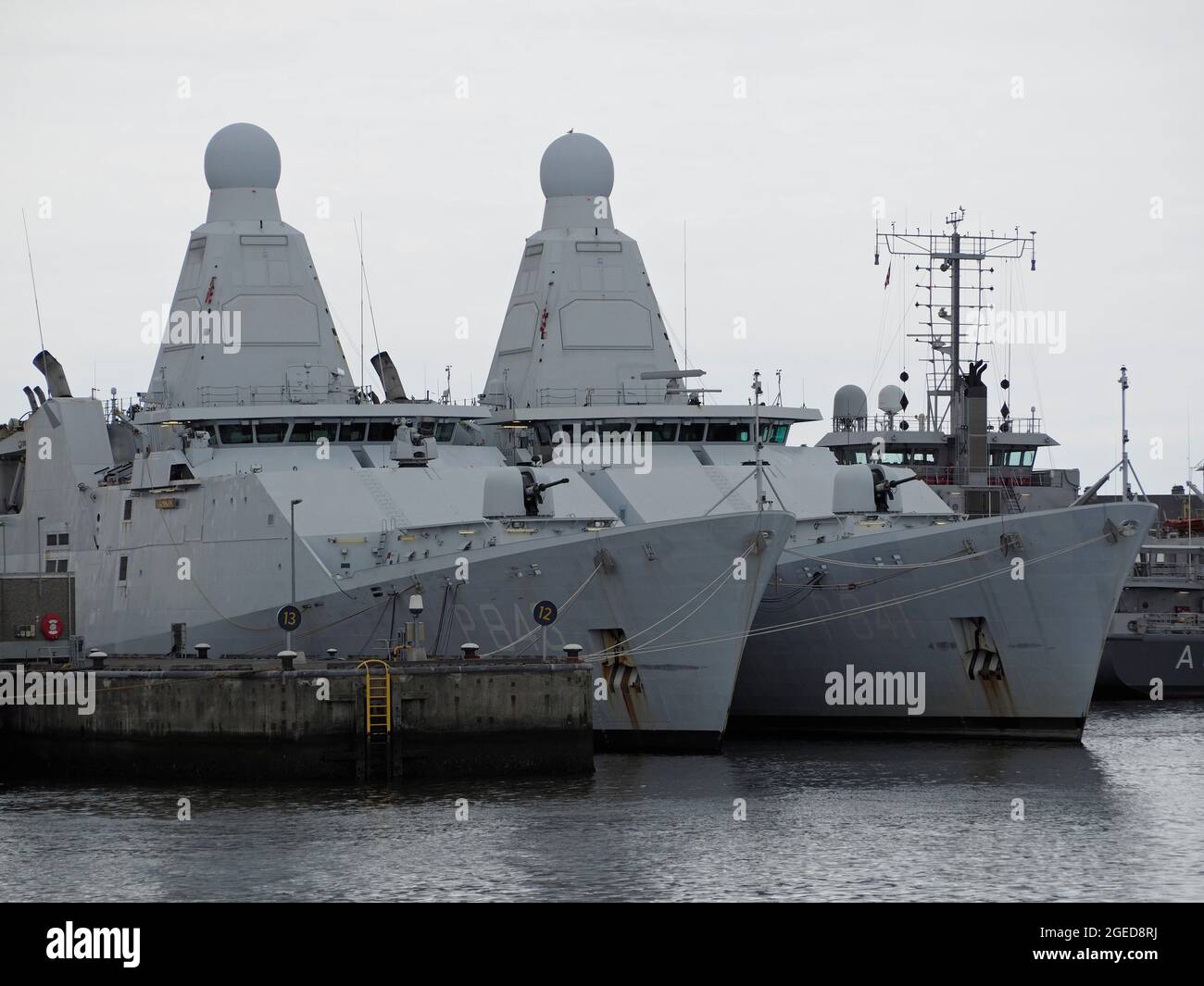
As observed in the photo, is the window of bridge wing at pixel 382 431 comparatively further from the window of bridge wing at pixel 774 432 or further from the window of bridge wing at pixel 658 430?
the window of bridge wing at pixel 774 432

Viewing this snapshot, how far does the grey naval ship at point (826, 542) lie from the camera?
3719cm

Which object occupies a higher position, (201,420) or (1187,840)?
Answer: (201,420)

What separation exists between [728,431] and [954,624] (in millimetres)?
8353

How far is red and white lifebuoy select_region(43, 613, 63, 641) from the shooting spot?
38688mm

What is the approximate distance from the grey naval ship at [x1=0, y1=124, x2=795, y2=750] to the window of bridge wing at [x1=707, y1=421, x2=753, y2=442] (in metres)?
4.44

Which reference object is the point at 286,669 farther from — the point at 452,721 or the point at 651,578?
the point at 651,578

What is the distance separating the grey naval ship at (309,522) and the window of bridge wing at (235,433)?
0.05 m

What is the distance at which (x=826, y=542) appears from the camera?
39.7m

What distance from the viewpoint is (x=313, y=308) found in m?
45.4

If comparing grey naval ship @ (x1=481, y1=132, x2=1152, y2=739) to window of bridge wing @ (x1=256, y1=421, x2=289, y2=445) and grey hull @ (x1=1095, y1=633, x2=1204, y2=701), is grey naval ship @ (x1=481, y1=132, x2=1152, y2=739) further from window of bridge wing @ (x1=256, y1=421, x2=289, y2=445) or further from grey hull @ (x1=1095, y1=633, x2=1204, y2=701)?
grey hull @ (x1=1095, y1=633, x2=1204, y2=701)

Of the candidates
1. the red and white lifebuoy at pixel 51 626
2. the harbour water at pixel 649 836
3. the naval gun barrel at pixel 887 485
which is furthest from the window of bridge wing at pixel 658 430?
the red and white lifebuoy at pixel 51 626
